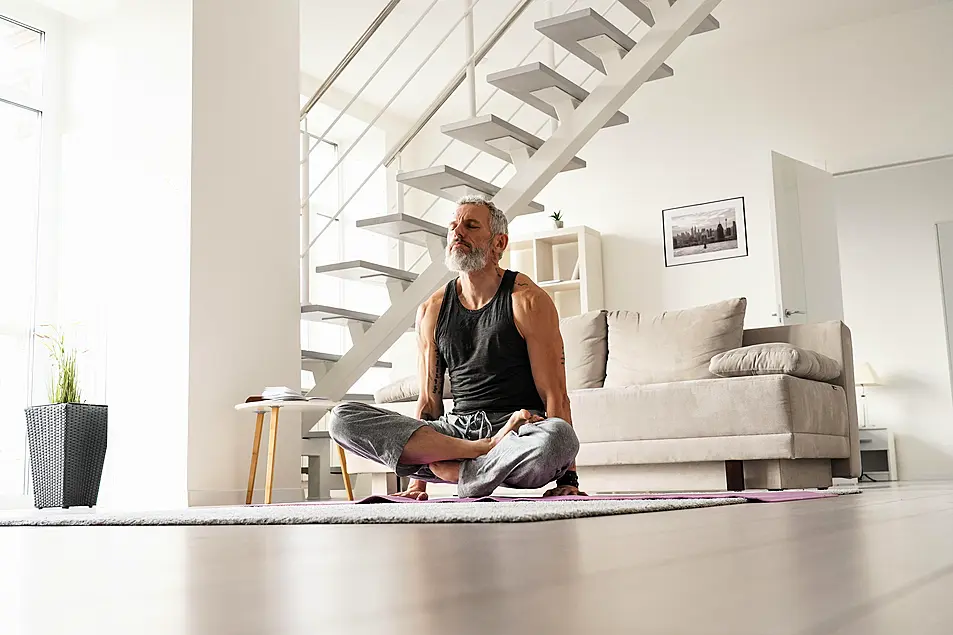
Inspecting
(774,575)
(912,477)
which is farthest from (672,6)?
(774,575)

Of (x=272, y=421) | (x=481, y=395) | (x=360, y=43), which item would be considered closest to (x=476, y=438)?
(x=481, y=395)

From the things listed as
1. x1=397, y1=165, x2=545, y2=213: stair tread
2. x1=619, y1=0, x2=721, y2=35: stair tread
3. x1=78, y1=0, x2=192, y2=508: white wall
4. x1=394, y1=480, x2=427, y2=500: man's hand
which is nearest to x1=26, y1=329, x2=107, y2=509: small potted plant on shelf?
x1=78, y1=0, x2=192, y2=508: white wall

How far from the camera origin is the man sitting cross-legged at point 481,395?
2.63 m

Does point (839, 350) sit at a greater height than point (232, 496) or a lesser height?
greater

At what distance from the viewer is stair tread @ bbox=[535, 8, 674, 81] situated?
14.9 ft

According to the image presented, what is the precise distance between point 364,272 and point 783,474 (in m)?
2.31

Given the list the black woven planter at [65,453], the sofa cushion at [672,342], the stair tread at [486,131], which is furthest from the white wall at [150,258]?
the sofa cushion at [672,342]

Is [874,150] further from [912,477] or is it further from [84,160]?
[84,160]

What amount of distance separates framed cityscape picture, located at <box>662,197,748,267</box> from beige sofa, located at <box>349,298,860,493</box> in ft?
8.51

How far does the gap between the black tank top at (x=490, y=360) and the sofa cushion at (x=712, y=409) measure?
1401mm

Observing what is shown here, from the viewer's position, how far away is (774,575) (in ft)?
1.38

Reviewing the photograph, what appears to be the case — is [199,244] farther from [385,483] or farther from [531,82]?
[531,82]

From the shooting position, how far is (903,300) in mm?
7730

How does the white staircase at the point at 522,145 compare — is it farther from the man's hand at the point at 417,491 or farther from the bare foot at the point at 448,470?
the bare foot at the point at 448,470
